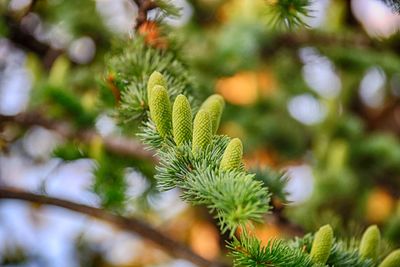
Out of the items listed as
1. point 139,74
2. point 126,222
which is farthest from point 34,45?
point 139,74

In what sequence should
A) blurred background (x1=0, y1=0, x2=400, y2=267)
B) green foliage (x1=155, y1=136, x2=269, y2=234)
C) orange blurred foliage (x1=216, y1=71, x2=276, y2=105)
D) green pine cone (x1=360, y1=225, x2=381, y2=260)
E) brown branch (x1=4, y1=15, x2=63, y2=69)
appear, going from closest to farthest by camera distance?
green foliage (x1=155, y1=136, x2=269, y2=234) → green pine cone (x1=360, y1=225, x2=381, y2=260) → blurred background (x1=0, y1=0, x2=400, y2=267) → brown branch (x1=4, y1=15, x2=63, y2=69) → orange blurred foliage (x1=216, y1=71, x2=276, y2=105)

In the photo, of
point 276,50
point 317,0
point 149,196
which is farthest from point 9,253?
point 317,0

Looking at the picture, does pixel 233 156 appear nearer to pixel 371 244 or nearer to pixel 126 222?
pixel 371 244

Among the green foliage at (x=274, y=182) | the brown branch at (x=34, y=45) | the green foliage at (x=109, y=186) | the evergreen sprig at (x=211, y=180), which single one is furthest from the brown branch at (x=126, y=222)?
the brown branch at (x=34, y=45)

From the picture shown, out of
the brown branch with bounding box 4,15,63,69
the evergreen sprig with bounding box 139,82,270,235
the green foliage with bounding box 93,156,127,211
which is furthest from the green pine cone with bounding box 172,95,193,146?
the brown branch with bounding box 4,15,63,69

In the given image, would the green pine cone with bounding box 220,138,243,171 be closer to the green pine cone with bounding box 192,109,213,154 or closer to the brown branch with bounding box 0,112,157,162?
the green pine cone with bounding box 192,109,213,154

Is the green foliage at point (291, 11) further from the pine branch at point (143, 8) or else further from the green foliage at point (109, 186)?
the green foliage at point (109, 186)

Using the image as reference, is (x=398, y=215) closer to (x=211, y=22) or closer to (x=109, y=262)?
(x=211, y=22)
